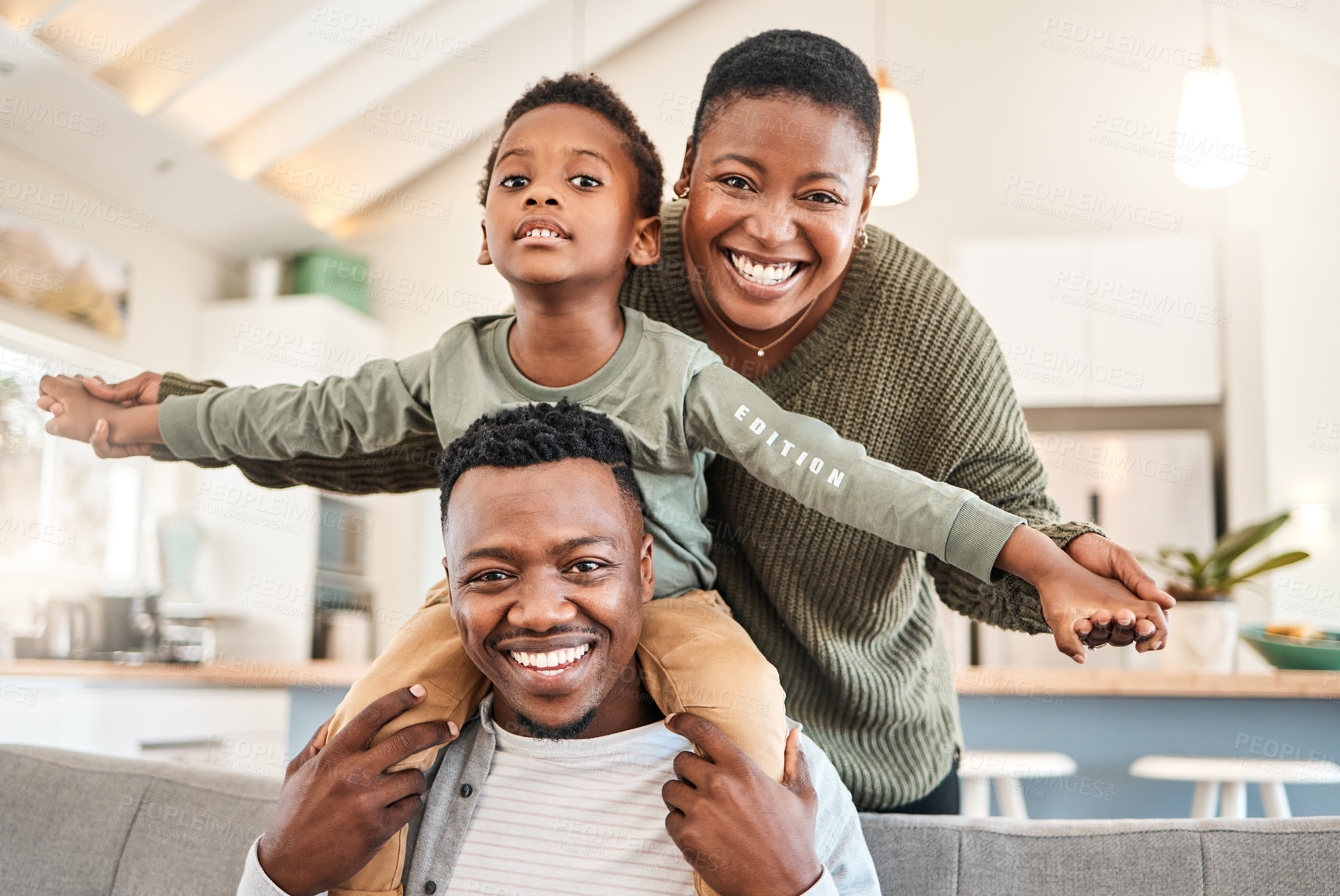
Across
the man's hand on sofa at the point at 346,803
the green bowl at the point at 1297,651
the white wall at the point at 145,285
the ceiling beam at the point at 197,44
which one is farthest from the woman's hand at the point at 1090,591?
the white wall at the point at 145,285

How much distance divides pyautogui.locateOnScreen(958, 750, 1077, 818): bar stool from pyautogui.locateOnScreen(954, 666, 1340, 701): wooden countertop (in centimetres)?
15

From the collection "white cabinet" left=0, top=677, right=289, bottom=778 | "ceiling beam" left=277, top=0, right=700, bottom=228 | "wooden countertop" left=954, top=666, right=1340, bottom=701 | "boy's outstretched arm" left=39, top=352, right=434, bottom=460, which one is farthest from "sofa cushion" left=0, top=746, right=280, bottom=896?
"ceiling beam" left=277, top=0, right=700, bottom=228

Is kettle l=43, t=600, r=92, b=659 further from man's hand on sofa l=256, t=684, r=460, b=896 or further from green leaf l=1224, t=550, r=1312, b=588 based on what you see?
green leaf l=1224, t=550, r=1312, b=588

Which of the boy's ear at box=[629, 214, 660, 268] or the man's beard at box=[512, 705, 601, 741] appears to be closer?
the man's beard at box=[512, 705, 601, 741]

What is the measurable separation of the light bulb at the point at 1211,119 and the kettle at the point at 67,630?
3860mm

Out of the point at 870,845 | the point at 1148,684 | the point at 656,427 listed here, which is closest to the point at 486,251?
the point at 656,427

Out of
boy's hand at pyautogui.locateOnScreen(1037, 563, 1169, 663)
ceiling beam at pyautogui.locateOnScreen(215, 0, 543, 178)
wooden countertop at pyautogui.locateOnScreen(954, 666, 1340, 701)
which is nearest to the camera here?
boy's hand at pyautogui.locateOnScreen(1037, 563, 1169, 663)

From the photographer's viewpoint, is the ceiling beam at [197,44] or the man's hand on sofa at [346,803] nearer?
the man's hand on sofa at [346,803]

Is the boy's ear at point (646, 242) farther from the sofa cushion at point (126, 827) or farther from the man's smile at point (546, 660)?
the sofa cushion at point (126, 827)

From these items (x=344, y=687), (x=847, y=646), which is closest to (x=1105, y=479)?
(x=344, y=687)

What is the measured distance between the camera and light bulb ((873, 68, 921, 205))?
10.2 ft

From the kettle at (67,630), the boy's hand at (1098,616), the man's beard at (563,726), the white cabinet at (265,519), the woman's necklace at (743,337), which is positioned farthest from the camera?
the white cabinet at (265,519)

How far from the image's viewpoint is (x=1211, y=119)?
3371 mm

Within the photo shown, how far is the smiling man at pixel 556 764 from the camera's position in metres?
1.08
